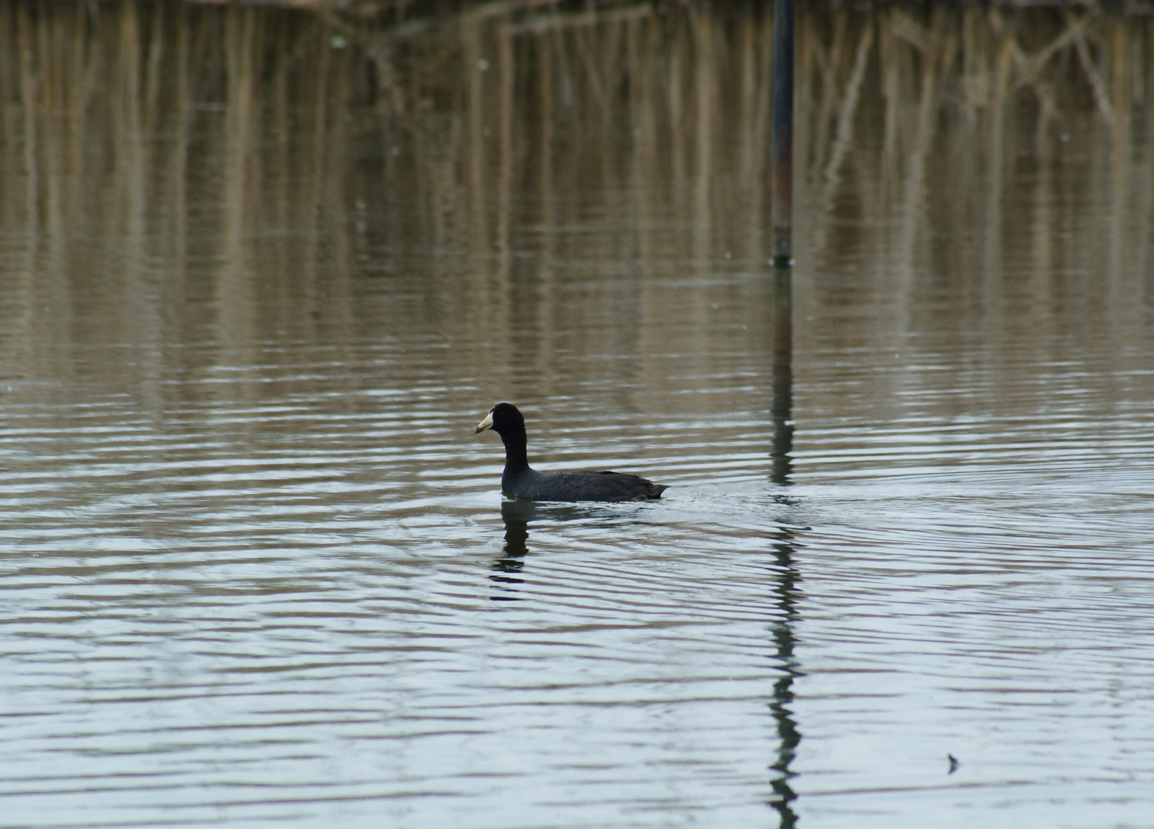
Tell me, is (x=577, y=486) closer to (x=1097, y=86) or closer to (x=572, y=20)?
(x=1097, y=86)

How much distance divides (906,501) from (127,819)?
5.28 m

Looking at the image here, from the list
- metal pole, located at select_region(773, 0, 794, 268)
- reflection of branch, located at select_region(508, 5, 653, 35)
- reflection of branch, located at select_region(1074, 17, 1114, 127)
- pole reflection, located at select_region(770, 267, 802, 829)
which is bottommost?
pole reflection, located at select_region(770, 267, 802, 829)

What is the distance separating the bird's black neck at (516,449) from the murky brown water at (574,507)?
351mm

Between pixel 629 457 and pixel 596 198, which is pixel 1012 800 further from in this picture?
pixel 596 198

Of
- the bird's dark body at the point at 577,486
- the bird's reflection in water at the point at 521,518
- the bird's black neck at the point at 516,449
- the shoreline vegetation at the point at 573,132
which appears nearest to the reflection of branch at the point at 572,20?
the shoreline vegetation at the point at 573,132

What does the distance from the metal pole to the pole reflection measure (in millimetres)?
3616

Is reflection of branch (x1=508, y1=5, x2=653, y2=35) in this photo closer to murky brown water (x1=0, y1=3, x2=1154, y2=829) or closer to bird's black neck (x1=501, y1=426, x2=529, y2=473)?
murky brown water (x1=0, y1=3, x2=1154, y2=829)

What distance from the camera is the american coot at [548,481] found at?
392 inches

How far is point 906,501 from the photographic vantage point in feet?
32.6

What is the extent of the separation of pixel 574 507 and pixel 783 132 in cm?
924

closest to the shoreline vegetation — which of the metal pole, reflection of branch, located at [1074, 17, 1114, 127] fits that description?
reflection of branch, located at [1074, 17, 1114, 127]

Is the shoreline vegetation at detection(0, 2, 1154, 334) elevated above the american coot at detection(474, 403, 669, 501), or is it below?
above

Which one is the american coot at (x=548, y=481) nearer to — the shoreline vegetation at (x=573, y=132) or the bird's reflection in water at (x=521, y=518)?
the bird's reflection in water at (x=521, y=518)

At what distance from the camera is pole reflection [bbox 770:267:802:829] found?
6.18 meters
